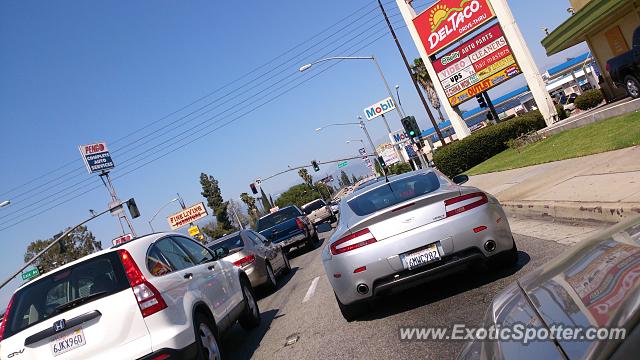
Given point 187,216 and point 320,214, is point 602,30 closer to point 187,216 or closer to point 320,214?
point 320,214

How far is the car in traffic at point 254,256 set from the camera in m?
11.1

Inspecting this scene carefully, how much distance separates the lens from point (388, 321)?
6.24 m

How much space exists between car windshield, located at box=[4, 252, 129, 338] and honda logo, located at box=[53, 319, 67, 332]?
114 millimetres

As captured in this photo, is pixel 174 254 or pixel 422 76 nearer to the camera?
pixel 174 254

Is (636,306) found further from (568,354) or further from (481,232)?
(481,232)

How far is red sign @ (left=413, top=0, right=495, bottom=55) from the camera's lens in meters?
30.3

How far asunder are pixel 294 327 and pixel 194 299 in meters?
1.95

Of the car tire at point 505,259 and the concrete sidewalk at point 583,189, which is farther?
the concrete sidewalk at point 583,189

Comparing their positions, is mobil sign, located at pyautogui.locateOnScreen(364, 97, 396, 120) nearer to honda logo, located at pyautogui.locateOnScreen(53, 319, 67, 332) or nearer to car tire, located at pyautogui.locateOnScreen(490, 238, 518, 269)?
car tire, located at pyautogui.locateOnScreen(490, 238, 518, 269)

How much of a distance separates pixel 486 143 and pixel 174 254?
25537 millimetres

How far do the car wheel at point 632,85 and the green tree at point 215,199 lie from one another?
92937 millimetres

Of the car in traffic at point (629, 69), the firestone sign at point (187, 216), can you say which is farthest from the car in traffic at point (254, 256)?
the firestone sign at point (187, 216)

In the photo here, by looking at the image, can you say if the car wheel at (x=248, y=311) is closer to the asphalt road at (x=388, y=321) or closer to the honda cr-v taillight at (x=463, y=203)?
the asphalt road at (x=388, y=321)

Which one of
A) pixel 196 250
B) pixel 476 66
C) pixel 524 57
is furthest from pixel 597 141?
pixel 476 66
